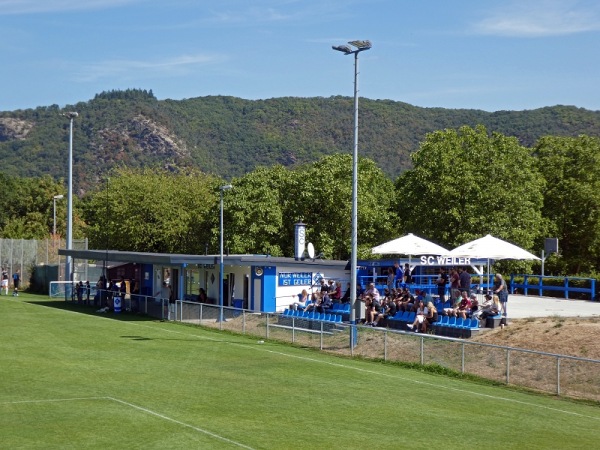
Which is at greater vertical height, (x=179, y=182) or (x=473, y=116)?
(x=473, y=116)

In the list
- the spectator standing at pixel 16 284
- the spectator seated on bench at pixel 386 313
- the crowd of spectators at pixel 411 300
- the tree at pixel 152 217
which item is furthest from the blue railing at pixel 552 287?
the spectator standing at pixel 16 284

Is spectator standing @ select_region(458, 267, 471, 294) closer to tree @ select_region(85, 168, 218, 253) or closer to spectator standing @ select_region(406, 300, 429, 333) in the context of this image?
spectator standing @ select_region(406, 300, 429, 333)

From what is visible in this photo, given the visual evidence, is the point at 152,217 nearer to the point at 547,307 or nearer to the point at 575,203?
the point at 575,203

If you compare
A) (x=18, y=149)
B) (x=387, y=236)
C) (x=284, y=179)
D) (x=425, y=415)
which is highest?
(x=18, y=149)

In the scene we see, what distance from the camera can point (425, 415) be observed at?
18766 mm

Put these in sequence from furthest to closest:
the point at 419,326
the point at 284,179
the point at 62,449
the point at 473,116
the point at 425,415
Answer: the point at 473,116
the point at 284,179
the point at 419,326
the point at 425,415
the point at 62,449

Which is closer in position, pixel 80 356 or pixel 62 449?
pixel 62 449

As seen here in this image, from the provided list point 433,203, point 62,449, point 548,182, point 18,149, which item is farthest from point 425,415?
point 18,149

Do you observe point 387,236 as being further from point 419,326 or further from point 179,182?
point 419,326

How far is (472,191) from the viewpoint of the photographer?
55625 mm

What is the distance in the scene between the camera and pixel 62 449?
14.5 m

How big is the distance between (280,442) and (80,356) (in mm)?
12669

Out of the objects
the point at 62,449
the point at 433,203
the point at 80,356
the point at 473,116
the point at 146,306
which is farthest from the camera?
the point at 473,116

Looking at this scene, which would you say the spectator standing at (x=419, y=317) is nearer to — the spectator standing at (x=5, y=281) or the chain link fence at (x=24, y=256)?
the spectator standing at (x=5, y=281)
